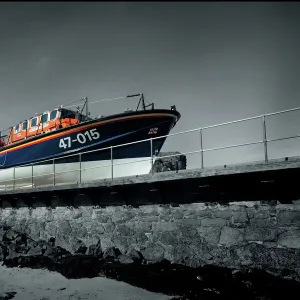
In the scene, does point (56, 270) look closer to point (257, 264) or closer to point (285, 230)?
point (257, 264)

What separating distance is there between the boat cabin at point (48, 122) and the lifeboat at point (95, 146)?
50 millimetres

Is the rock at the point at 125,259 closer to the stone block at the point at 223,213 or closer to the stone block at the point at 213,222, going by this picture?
the stone block at the point at 213,222

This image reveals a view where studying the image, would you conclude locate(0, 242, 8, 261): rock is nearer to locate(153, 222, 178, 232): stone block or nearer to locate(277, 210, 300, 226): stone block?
→ locate(153, 222, 178, 232): stone block

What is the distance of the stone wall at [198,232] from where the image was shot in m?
5.63

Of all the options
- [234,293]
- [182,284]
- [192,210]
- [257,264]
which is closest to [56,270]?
[182,284]

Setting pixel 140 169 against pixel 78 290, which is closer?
pixel 78 290

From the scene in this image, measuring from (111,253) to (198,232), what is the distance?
9.15 ft

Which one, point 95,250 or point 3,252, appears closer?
point 95,250

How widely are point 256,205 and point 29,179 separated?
1012 cm

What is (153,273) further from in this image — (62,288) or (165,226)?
(62,288)

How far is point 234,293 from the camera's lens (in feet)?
17.7

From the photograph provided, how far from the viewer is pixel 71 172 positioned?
11.2 meters

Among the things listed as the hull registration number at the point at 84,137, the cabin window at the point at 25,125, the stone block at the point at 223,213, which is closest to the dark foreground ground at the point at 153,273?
the stone block at the point at 223,213

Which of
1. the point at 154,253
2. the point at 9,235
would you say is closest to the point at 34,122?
the point at 9,235
